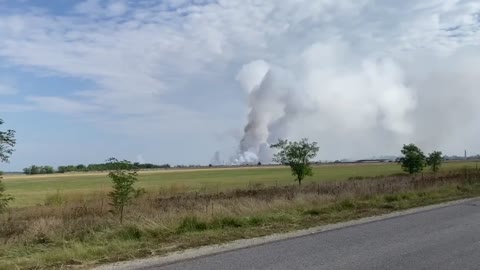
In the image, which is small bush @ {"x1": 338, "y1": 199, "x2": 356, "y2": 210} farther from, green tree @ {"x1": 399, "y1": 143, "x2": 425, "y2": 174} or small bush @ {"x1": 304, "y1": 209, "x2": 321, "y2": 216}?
green tree @ {"x1": 399, "y1": 143, "x2": 425, "y2": 174}

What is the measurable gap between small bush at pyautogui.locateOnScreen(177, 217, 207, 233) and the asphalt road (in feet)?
10.2

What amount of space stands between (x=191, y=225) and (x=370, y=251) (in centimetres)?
544

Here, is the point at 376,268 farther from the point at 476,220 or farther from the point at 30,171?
the point at 30,171

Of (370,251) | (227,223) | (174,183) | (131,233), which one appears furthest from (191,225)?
(174,183)

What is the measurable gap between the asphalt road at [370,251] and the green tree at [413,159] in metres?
48.7

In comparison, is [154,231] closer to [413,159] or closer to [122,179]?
[122,179]

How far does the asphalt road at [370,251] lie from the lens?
748cm

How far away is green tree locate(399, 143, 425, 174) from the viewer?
5834 centimetres

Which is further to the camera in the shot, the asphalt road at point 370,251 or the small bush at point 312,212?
the small bush at point 312,212

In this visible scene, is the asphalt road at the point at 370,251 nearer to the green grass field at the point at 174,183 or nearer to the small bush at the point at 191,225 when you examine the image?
the small bush at the point at 191,225

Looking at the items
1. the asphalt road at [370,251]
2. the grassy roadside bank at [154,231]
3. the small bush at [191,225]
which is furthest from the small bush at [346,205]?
the small bush at [191,225]

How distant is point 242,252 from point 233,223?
13.9ft

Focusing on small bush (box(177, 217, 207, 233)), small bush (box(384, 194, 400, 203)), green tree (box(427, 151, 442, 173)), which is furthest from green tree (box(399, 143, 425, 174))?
small bush (box(177, 217, 207, 233))

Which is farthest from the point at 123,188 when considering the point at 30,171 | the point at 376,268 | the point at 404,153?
the point at 30,171
